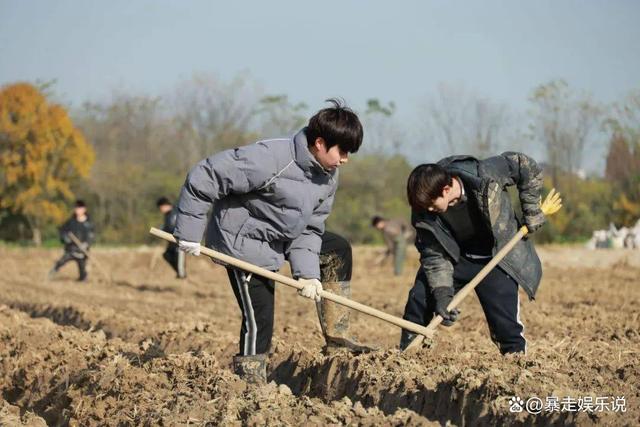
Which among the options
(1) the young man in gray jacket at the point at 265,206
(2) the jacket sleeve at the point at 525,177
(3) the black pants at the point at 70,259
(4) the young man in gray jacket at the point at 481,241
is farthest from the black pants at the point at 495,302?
(3) the black pants at the point at 70,259

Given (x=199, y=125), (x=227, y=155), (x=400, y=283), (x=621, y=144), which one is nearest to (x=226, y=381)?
(x=227, y=155)

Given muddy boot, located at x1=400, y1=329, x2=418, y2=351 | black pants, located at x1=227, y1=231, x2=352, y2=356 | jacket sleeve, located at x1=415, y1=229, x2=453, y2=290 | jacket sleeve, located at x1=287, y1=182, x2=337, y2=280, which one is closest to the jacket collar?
jacket sleeve, located at x1=287, y1=182, x2=337, y2=280

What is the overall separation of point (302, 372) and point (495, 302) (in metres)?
1.46

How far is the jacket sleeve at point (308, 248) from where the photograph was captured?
5723 mm

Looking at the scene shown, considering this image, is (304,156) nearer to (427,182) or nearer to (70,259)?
(427,182)

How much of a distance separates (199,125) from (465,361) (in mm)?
41480

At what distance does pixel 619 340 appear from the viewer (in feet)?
26.2

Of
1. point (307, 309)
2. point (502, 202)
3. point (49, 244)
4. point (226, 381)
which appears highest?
point (502, 202)

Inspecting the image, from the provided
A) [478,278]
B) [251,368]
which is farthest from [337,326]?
[478,278]

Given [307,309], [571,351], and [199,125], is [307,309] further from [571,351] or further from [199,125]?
[199,125]

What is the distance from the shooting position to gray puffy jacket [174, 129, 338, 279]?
5223 mm

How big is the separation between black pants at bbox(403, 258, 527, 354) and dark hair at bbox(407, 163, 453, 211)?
820 mm

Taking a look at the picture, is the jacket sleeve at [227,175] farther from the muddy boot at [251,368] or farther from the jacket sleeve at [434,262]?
the jacket sleeve at [434,262]

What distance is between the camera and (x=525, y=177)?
601cm
